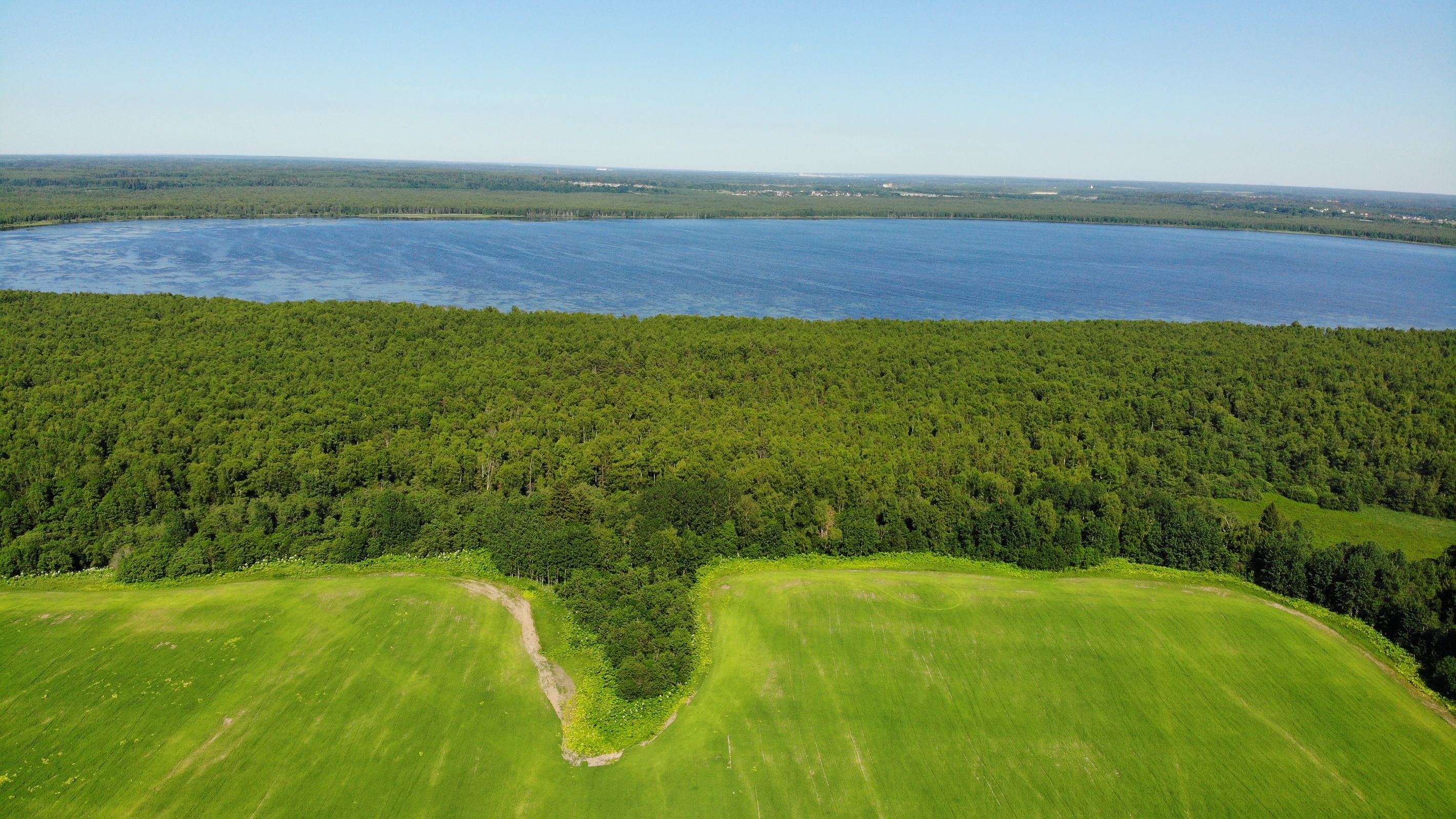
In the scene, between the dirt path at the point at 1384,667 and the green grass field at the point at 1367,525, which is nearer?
the dirt path at the point at 1384,667

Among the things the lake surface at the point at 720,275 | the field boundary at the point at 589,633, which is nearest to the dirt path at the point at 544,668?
the field boundary at the point at 589,633

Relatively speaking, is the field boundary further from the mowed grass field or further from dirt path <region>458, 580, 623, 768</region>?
the mowed grass field

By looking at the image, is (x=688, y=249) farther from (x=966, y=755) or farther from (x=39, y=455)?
(x=966, y=755)

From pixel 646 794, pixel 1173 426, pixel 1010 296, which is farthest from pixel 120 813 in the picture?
pixel 1010 296

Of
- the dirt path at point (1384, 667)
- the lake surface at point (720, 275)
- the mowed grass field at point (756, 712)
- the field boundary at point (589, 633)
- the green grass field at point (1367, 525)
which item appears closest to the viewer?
the mowed grass field at point (756, 712)

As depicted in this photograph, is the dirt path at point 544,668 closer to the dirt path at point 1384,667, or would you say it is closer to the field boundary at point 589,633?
the field boundary at point 589,633

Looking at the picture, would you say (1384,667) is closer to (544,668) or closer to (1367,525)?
(1367,525)
